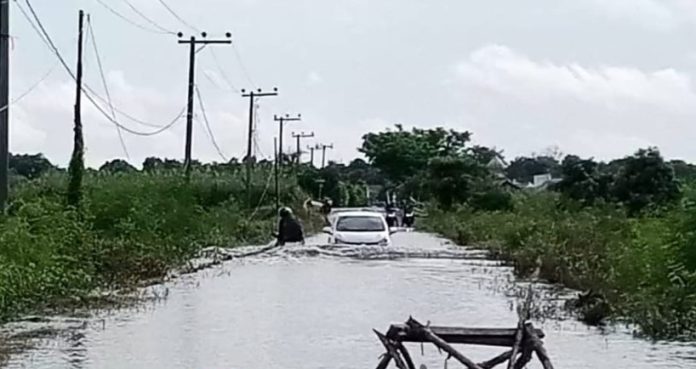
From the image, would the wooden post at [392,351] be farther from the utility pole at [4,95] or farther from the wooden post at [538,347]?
the utility pole at [4,95]

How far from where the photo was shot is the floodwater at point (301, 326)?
55.3ft

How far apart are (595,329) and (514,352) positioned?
11.9m

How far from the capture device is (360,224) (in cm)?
4706

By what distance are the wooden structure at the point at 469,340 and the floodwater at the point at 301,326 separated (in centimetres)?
620

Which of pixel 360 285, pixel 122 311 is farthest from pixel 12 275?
pixel 360 285

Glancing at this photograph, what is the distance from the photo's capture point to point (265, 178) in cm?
7856

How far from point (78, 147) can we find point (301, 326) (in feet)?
48.0

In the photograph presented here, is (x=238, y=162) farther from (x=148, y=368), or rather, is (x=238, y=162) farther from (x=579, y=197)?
(x=148, y=368)

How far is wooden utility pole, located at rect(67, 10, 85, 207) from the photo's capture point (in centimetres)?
3294

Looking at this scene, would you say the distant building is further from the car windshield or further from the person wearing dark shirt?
the car windshield

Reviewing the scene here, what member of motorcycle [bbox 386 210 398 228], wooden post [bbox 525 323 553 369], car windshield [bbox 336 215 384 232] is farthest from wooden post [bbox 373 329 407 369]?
motorcycle [bbox 386 210 398 228]

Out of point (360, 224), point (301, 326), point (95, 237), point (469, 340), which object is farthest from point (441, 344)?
point (360, 224)

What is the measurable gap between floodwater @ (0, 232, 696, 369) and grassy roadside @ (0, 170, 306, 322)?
1098 mm

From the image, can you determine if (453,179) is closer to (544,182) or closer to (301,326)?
(544,182)
